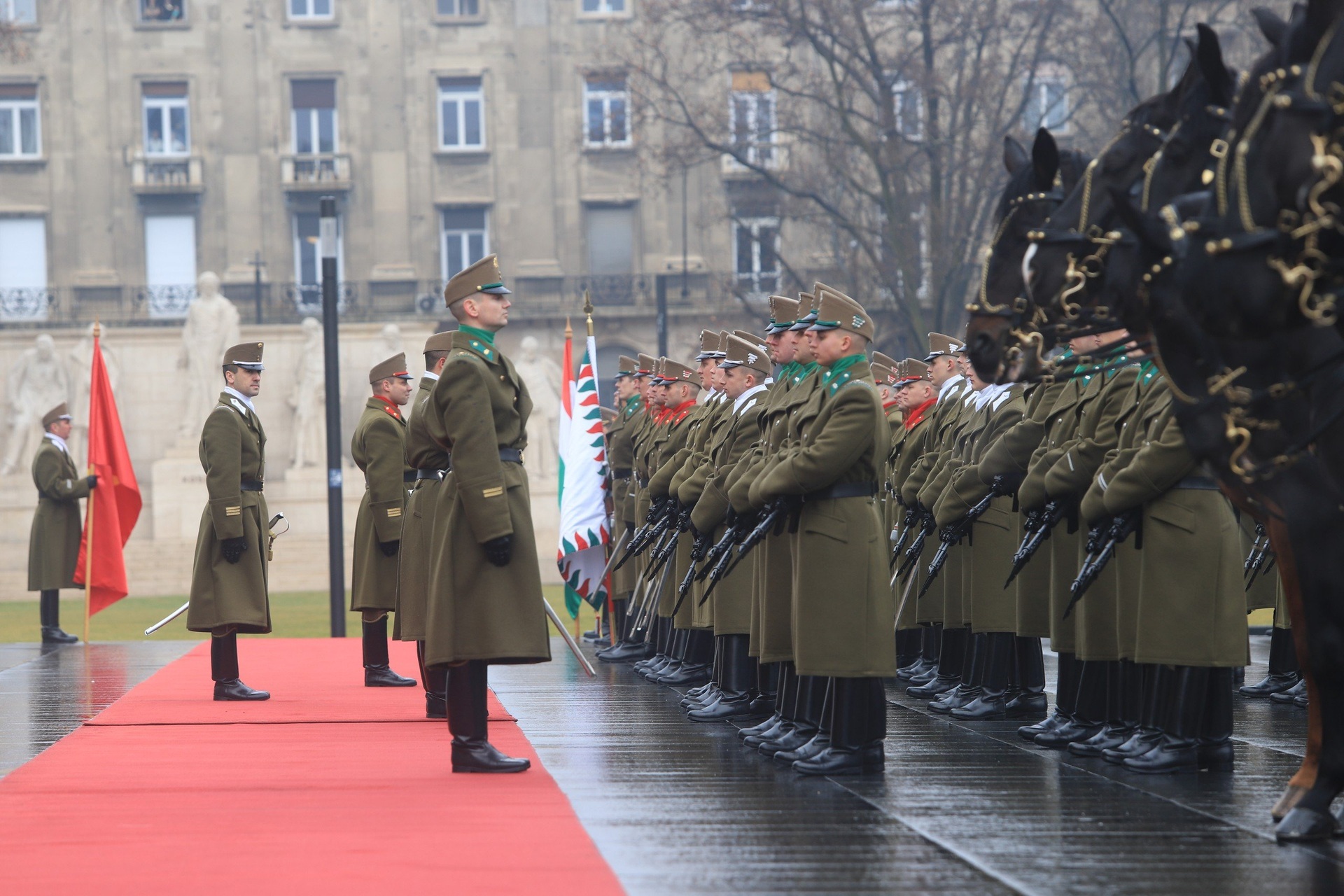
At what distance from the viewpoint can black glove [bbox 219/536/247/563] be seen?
11.2 m

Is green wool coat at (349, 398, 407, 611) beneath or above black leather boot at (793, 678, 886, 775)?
above

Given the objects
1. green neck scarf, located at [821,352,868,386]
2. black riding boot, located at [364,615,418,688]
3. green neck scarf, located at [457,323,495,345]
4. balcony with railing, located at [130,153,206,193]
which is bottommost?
black riding boot, located at [364,615,418,688]

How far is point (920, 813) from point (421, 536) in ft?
12.5

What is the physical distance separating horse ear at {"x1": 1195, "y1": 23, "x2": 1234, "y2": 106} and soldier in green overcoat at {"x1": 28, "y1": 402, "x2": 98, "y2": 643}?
14321 millimetres

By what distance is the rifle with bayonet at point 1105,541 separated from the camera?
7758mm

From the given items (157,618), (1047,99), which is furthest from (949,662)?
(1047,99)

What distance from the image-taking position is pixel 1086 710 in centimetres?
871

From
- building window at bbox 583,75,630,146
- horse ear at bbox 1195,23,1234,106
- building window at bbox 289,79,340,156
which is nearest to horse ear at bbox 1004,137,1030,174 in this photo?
horse ear at bbox 1195,23,1234,106

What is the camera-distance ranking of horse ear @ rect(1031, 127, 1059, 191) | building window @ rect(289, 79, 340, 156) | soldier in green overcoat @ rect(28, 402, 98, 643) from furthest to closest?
1. building window @ rect(289, 79, 340, 156)
2. soldier in green overcoat @ rect(28, 402, 98, 643)
3. horse ear @ rect(1031, 127, 1059, 191)

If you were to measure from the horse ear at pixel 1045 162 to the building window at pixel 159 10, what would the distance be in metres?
45.0

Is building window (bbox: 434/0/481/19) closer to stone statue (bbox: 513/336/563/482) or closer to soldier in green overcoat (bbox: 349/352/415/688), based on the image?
stone statue (bbox: 513/336/563/482)

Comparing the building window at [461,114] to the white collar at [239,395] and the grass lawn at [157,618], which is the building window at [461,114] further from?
the white collar at [239,395]

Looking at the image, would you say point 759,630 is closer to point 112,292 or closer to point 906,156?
point 906,156

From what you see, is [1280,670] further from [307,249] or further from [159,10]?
[159,10]
